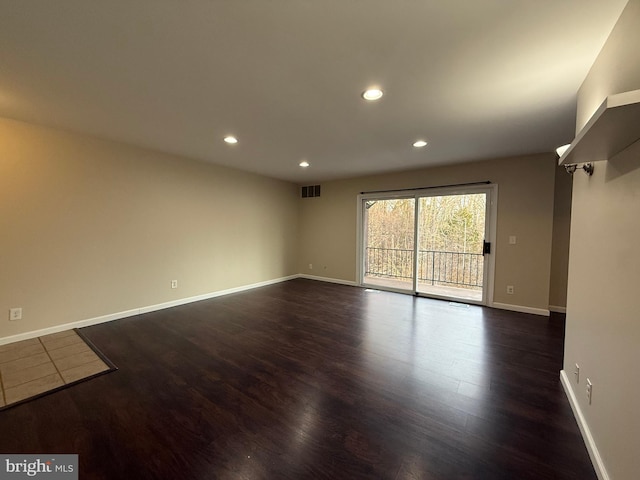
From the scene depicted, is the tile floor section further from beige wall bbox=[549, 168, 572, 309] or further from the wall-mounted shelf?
beige wall bbox=[549, 168, 572, 309]

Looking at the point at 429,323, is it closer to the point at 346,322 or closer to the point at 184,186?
the point at 346,322

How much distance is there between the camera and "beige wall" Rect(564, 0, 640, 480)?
1166mm

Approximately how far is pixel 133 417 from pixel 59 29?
2.52 meters

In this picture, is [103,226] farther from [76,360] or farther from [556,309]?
[556,309]

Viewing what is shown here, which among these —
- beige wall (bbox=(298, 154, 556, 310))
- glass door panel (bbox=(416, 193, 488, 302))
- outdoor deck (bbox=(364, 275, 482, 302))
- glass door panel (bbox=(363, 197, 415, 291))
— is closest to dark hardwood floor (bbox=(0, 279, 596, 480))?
beige wall (bbox=(298, 154, 556, 310))

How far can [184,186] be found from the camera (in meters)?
4.33

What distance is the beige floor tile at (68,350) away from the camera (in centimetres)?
260

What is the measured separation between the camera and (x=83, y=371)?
2.35m

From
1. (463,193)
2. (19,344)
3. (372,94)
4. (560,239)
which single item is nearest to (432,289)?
(463,193)

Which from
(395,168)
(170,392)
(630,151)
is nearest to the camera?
(630,151)

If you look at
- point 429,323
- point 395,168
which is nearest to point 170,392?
point 429,323

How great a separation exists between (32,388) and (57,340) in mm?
1097

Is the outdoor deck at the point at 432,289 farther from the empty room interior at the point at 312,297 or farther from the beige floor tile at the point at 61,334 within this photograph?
the beige floor tile at the point at 61,334

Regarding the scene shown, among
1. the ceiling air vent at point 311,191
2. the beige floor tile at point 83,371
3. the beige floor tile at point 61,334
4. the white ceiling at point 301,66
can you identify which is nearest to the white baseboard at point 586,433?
the white ceiling at point 301,66
